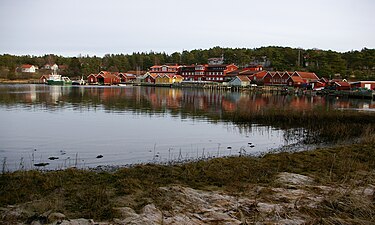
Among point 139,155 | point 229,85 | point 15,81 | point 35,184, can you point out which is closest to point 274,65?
point 229,85

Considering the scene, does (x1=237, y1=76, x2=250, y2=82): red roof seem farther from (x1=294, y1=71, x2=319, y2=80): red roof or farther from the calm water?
the calm water

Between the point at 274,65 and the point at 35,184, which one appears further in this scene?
the point at 274,65

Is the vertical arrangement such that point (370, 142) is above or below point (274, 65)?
below

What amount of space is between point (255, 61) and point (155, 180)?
101137mm

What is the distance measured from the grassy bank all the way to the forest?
64442mm

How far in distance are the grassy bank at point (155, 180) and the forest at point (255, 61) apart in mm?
64442

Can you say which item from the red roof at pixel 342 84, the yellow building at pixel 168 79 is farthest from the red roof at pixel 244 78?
the red roof at pixel 342 84

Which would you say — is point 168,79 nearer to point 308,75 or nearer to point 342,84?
point 308,75

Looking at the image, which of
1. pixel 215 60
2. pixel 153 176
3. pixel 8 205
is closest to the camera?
pixel 8 205

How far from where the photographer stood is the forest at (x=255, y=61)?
74.3 meters

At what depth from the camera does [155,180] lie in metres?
7.86

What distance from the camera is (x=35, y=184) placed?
288 inches

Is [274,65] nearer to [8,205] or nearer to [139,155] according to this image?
[139,155]

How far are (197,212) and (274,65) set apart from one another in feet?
275
